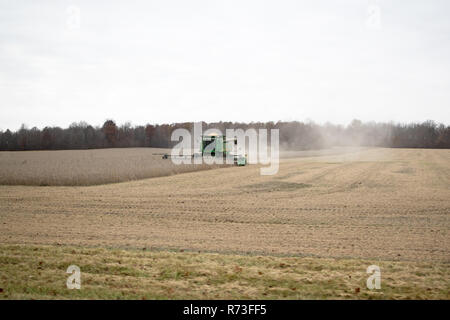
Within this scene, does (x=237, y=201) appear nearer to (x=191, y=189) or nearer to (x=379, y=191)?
(x=191, y=189)

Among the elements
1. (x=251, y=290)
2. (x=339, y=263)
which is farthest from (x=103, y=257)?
(x=339, y=263)

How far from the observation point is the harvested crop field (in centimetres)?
997

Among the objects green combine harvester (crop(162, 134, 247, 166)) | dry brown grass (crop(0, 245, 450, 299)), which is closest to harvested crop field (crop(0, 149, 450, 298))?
dry brown grass (crop(0, 245, 450, 299))

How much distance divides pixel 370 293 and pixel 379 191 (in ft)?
51.1

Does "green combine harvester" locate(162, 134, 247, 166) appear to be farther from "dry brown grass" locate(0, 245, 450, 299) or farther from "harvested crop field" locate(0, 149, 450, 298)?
"dry brown grass" locate(0, 245, 450, 299)

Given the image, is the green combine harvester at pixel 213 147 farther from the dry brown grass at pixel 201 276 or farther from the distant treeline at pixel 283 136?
the distant treeline at pixel 283 136

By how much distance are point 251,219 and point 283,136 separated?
7852 centimetres

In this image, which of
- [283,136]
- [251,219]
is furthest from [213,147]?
[283,136]

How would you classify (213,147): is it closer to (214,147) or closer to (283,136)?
(214,147)

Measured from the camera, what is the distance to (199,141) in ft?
131

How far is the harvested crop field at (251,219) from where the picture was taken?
9.97 m

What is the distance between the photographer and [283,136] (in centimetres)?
9088

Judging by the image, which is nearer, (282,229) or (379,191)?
(282,229)

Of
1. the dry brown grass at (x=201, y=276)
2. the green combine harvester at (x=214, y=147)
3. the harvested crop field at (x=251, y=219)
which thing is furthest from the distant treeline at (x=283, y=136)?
the dry brown grass at (x=201, y=276)
